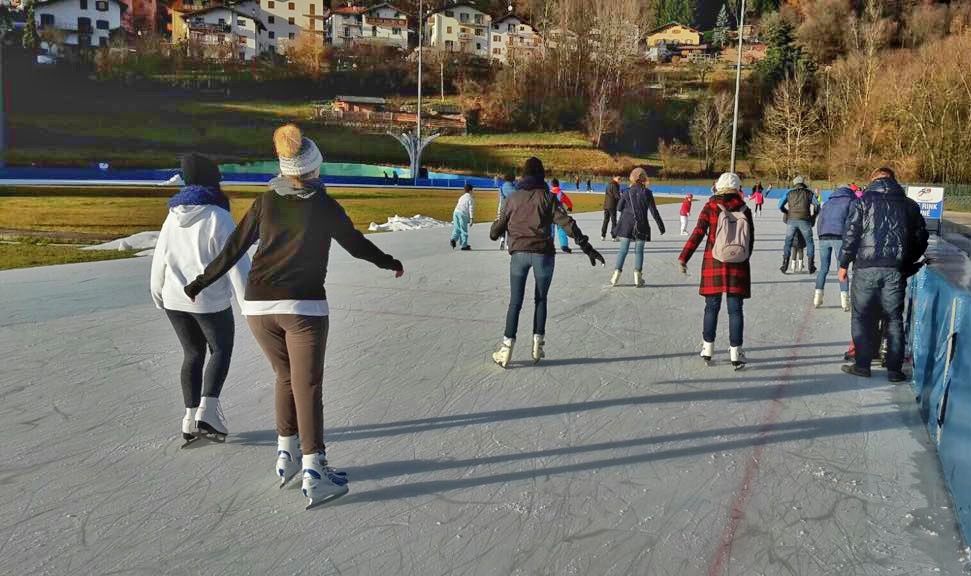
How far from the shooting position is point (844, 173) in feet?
161

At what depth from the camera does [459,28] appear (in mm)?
72688

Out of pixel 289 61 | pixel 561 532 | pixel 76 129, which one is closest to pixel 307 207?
pixel 561 532

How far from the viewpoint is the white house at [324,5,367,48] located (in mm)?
68275

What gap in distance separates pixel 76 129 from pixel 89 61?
333 inches

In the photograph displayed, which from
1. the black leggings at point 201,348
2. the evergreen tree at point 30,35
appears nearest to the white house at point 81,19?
the evergreen tree at point 30,35

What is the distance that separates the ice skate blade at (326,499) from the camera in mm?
2900

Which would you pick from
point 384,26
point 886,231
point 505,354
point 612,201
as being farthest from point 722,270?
point 384,26

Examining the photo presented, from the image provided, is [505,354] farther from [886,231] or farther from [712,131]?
[712,131]

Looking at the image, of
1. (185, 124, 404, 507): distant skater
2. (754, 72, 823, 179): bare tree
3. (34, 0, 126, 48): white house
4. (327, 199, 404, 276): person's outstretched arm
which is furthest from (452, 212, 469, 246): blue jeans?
(34, 0, 126, 48): white house

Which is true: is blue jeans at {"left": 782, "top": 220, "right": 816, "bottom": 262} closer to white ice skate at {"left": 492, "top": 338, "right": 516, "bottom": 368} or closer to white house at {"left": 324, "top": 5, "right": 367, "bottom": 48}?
white ice skate at {"left": 492, "top": 338, "right": 516, "bottom": 368}

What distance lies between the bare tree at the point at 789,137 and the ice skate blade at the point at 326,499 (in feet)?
179

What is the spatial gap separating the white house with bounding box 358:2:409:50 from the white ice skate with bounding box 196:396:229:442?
69648mm

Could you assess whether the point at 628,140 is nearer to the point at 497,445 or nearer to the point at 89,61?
the point at 89,61

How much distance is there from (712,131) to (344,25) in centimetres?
3315
